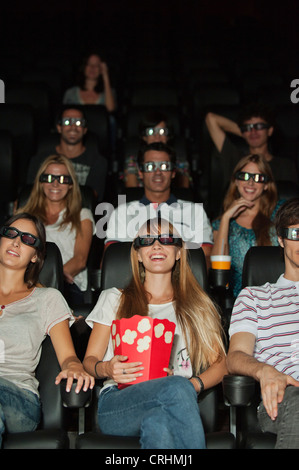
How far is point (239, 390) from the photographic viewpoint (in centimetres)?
195

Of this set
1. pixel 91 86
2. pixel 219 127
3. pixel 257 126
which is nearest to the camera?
pixel 257 126

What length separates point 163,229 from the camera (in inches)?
95.0

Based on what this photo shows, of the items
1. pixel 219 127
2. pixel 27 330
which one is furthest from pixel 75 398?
Result: pixel 219 127

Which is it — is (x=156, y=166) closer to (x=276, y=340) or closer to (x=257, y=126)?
(x=257, y=126)

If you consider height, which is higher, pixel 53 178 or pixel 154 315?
pixel 53 178

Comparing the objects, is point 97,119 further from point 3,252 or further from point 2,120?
point 3,252

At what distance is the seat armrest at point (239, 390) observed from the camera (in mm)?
1952

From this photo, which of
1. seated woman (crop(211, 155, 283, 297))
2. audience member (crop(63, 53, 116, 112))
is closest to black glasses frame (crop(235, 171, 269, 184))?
seated woman (crop(211, 155, 283, 297))

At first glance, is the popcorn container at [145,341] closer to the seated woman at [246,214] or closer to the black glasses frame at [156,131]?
the seated woman at [246,214]

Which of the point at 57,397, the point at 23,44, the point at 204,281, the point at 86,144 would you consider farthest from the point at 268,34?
the point at 57,397

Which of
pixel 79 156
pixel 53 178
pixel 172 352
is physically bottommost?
pixel 172 352

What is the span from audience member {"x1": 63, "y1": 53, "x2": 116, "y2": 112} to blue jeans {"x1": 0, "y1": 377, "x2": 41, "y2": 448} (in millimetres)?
3420

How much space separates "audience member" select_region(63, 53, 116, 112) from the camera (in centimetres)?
521

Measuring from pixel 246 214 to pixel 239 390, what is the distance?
1415 millimetres
